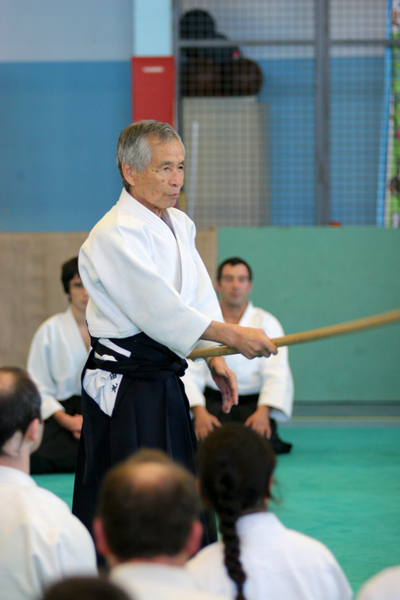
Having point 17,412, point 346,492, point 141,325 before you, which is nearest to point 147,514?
point 17,412

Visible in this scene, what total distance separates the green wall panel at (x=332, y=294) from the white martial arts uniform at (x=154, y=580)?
4.37 m

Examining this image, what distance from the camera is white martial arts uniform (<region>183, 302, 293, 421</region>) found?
3970 mm

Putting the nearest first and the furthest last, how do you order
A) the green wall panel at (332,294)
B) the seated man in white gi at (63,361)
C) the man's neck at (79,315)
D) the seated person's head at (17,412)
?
the seated person's head at (17,412) < the seated man in white gi at (63,361) < the man's neck at (79,315) < the green wall panel at (332,294)

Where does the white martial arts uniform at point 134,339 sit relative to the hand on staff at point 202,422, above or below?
above

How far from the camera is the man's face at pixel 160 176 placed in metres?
2.04

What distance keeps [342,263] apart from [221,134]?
134 cm

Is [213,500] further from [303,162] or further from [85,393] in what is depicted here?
[303,162]

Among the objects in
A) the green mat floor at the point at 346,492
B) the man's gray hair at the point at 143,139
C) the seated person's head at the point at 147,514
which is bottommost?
the green mat floor at the point at 346,492

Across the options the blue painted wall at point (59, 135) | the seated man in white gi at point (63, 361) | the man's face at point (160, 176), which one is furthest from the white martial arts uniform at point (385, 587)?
the blue painted wall at point (59, 135)

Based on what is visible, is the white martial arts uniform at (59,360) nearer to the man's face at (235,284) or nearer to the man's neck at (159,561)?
the man's face at (235,284)

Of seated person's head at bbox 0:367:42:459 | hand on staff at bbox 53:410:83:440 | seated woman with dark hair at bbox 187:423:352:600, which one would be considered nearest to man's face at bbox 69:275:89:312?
hand on staff at bbox 53:410:83:440

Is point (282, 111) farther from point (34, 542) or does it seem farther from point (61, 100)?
point (34, 542)

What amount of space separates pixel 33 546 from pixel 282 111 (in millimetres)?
4903

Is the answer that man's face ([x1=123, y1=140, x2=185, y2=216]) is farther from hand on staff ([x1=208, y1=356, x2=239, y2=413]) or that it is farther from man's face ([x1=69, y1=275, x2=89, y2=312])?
man's face ([x1=69, y1=275, x2=89, y2=312])
